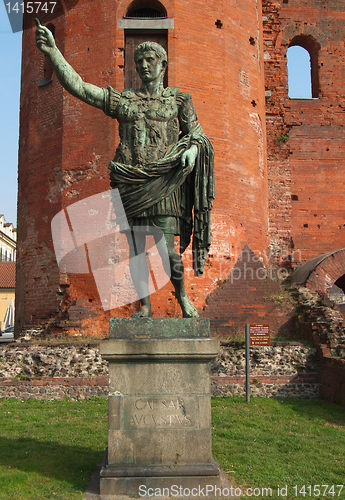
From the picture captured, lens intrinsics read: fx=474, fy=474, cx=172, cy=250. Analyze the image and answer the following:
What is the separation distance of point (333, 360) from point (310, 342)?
1.38 meters

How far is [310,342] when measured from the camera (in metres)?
11.4

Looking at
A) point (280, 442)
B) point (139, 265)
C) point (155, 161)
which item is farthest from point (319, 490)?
point (155, 161)

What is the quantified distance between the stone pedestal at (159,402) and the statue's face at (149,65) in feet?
7.37

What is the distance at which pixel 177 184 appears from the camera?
421 centimetres

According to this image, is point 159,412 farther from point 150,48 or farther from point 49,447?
point 150,48

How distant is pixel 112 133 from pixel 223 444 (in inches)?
344

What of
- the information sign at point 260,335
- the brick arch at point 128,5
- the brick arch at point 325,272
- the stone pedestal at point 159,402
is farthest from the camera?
the brick arch at point 325,272

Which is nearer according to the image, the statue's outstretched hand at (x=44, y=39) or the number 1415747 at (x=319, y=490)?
the statue's outstretched hand at (x=44, y=39)

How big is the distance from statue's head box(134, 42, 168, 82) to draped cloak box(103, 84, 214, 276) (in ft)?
0.78

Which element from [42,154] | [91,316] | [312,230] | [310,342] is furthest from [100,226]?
[312,230]

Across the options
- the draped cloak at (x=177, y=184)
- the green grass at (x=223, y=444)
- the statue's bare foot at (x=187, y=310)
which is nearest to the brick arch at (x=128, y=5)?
the draped cloak at (x=177, y=184)

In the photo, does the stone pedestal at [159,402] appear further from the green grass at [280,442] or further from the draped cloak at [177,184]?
the green grass at [280,442]

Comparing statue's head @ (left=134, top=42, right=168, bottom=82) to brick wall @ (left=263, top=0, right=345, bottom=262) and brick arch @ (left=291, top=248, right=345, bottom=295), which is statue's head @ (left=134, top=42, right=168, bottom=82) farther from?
brick wall @ (left=263, top=0, right=345, bottom=262)

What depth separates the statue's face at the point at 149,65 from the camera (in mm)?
4324
